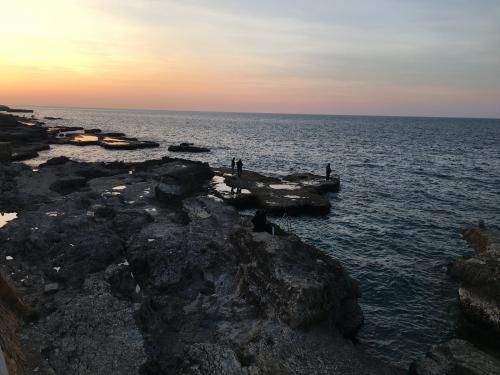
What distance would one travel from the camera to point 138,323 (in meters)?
14.8

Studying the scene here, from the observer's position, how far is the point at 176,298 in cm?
1700

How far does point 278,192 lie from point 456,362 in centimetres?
2774

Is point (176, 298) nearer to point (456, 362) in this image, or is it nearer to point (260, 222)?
point (260, 222)

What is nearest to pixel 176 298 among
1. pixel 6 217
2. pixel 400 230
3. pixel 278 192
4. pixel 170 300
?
pixel 170 300

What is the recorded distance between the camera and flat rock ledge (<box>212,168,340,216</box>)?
1416 inches

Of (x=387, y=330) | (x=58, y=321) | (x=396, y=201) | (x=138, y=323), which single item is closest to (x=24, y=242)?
(x=58, y=321)

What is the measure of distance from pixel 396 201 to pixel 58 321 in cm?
3777

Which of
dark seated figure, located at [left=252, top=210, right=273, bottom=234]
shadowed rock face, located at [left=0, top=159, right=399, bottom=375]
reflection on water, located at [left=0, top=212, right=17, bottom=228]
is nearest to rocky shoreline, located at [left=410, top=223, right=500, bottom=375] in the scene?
shadowed rock face, located at [left=0, top=159, right=399, bottom=375]

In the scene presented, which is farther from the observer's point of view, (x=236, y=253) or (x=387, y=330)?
(x=236, y=253)

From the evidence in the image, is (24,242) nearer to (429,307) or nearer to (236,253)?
(236,253)

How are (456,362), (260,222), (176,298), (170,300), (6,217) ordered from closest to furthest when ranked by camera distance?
(456,362) < (170,300) < (176,298) < (260,222) < (6,217)

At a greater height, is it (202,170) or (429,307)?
(202,170)

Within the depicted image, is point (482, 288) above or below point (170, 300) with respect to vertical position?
above

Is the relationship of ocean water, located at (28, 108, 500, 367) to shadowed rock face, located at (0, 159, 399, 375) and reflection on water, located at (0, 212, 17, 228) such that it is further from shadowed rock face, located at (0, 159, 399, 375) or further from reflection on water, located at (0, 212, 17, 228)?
reflection on water, located at (0, 212, 17, 228)
